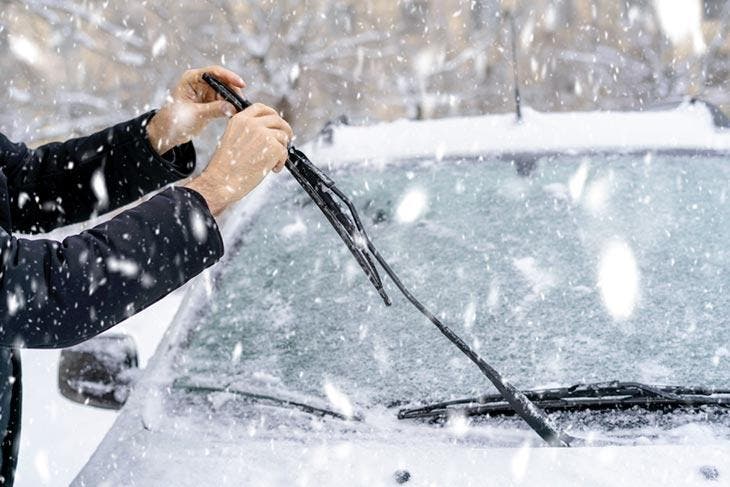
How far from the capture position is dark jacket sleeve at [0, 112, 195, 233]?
1974 mm

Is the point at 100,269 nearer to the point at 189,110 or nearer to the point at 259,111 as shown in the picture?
the point at 259,111

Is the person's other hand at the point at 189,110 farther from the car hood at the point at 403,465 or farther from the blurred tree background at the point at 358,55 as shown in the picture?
the blurred tree background at the point at 358,55

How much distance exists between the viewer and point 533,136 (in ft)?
9.20

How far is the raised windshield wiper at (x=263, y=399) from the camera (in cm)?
176

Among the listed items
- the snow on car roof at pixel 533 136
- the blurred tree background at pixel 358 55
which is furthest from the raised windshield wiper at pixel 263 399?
the blurred tree background at pixel 358 55

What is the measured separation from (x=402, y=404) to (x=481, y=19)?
11.3 meters

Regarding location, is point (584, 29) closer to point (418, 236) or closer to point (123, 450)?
point (418, 236)

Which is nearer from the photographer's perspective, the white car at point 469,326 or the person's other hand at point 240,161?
the person's other hand at point 240,161

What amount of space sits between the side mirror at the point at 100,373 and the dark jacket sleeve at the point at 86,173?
13.9 inches

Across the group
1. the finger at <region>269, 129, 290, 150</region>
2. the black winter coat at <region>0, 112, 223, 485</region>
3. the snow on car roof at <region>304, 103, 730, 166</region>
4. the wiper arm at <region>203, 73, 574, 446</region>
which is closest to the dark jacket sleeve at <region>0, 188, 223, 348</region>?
the black winter coat at <region>0, 112, 223, 485</region>

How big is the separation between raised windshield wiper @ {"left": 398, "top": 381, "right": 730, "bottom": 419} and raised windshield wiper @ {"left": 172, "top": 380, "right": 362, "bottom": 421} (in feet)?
1.06

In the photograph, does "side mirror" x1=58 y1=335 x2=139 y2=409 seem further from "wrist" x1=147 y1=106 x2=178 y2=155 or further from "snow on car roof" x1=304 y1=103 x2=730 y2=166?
"snow on car roof" x1=304 y1=103 x2=730 y2=166

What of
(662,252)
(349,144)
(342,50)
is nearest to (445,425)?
(662,252)

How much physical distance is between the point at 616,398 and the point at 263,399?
2.60 feet
